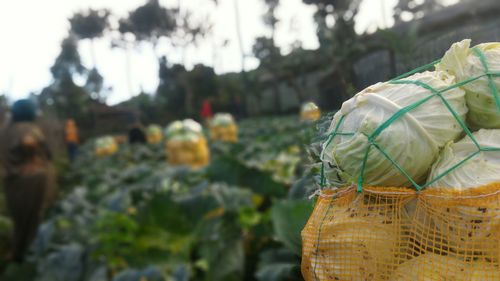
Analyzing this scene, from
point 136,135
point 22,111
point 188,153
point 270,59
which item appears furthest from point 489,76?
point 270,59

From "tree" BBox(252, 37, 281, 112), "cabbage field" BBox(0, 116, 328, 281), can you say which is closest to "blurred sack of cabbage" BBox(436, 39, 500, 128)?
"cabbage field" BBox(0, 116, 328, 281)

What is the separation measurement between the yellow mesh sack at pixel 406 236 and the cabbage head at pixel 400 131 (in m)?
0.04

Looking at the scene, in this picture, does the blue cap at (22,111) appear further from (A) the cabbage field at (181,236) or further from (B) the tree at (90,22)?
(B) the tree at (90,22)

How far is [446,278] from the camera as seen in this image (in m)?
0.81

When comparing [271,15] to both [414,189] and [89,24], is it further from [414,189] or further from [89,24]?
[414,189]

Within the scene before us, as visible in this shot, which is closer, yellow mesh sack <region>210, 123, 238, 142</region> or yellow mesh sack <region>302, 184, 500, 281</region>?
yellow mesh sack <region>302, 184, 500, 281</region>

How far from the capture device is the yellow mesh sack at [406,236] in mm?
794

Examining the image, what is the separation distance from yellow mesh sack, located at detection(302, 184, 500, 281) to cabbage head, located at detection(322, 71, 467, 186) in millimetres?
36

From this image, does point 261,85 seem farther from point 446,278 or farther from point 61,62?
point 446,278

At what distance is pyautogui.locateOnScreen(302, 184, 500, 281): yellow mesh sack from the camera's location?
0.79m

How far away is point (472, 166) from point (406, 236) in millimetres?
155

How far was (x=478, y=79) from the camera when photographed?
878 mm

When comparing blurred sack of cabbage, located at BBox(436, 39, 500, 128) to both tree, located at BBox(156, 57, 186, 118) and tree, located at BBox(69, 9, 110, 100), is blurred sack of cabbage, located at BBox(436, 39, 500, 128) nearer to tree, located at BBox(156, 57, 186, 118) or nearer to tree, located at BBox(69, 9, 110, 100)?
tree, located at BBox(156, 57, 186, 118)

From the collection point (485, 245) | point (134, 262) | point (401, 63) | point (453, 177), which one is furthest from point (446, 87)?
point (134, 262)
